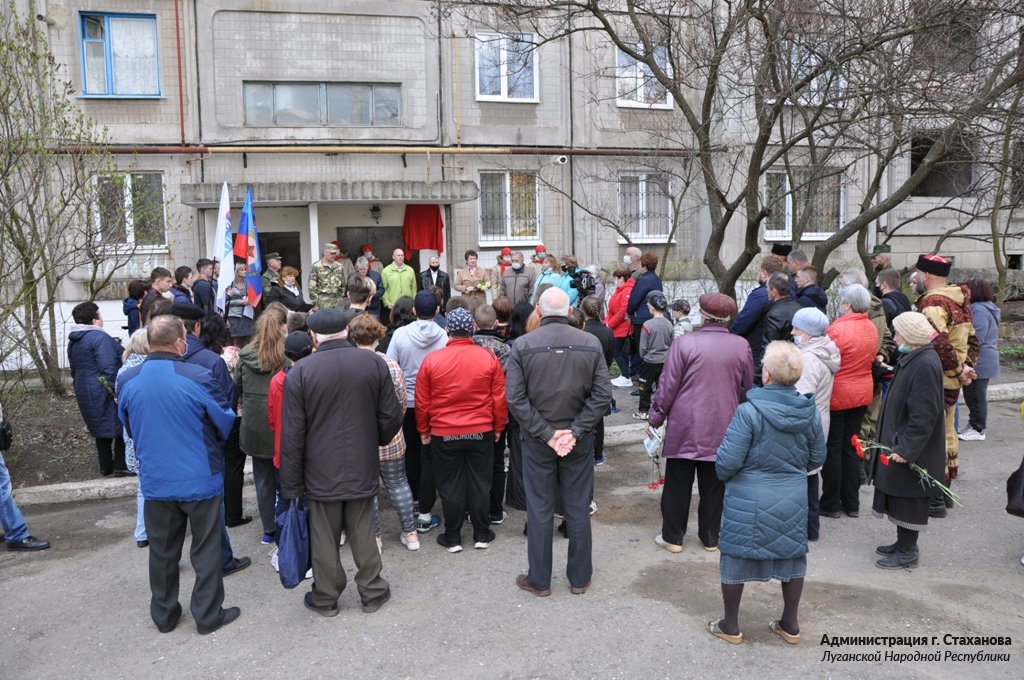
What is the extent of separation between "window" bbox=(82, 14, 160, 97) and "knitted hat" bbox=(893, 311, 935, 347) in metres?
14.4

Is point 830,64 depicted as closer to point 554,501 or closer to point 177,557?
point 554,501

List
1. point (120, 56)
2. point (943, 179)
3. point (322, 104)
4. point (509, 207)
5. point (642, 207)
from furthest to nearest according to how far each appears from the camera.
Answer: point (943, 179) → point (642, 207) → point (509, 207) → point (322, 104) → point (120, 56)

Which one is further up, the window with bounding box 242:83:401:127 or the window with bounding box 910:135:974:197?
the window with bounding box 242:83:401:127

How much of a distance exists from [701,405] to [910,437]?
1395mm

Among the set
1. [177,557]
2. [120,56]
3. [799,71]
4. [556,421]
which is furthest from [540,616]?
[120,56]

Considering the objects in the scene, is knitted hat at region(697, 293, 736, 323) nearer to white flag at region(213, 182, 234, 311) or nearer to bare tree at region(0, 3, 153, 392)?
bare tree at region(0, 3, 153, 392)

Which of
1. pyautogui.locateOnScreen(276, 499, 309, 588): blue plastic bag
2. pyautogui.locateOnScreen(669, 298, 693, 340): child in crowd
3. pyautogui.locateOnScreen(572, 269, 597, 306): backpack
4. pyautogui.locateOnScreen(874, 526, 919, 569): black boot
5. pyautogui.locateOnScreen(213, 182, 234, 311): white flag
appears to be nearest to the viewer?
pyautogui.locateOnScreen(276, 499, 309, 588): blue plastic bag

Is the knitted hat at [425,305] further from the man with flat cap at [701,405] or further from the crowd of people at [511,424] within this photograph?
the man with flat cap at [701,405]

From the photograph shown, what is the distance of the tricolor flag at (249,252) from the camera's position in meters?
11.0

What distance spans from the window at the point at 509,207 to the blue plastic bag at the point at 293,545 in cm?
1262

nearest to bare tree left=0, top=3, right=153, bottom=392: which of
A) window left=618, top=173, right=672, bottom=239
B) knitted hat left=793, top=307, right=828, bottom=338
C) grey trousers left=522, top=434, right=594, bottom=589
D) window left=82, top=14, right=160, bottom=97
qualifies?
grey trousers left=522, top=434, right=594, bottom=589

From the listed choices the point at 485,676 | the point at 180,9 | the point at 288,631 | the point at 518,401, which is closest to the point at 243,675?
the point at 288,631

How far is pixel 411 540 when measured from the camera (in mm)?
6129

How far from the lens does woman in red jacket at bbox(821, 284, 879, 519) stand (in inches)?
252
